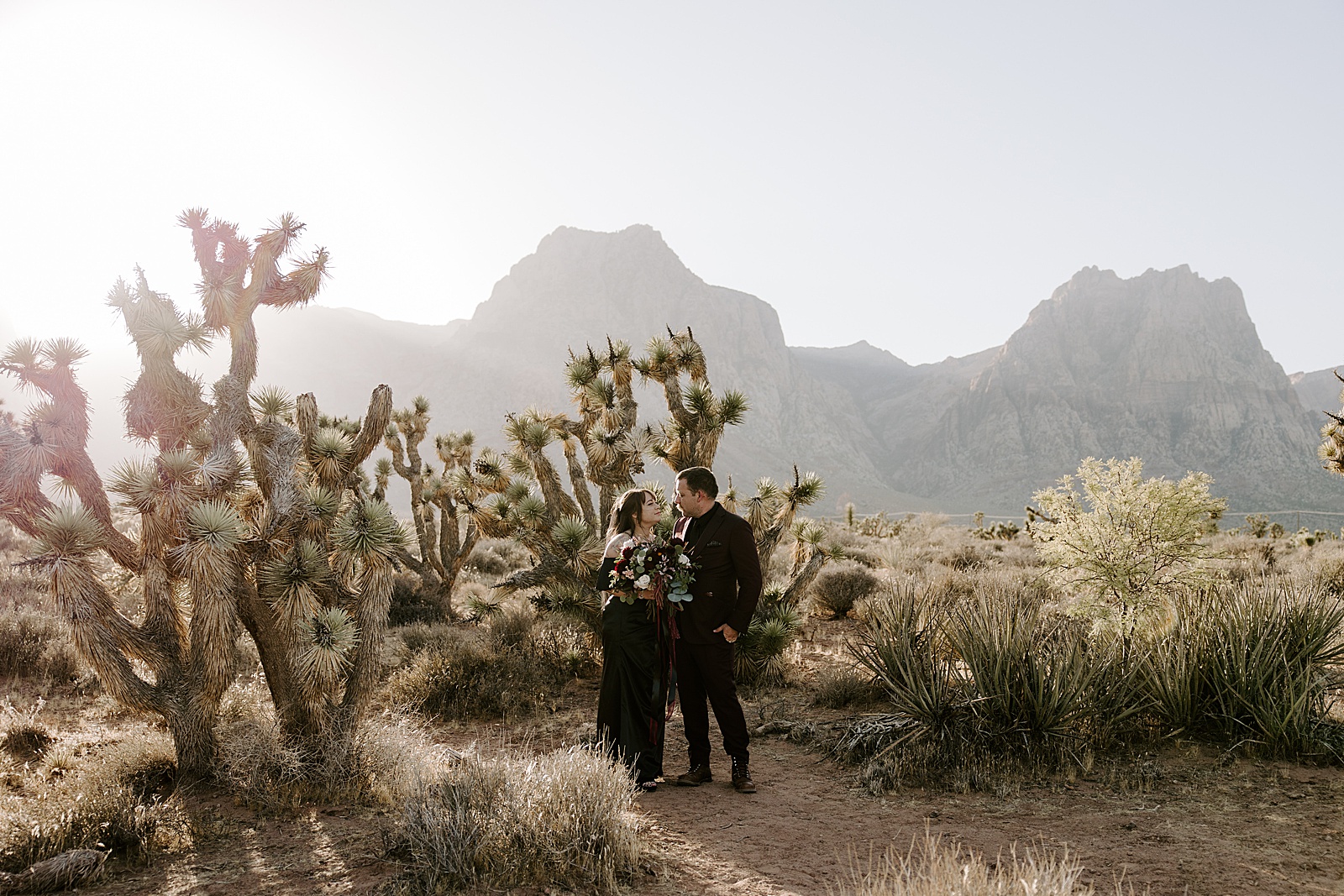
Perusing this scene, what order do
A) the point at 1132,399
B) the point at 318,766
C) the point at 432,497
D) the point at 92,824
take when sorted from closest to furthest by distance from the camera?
1. the point at 92,824
2. the point at 318,766
3. the point at 432,497
4. the point at 1132,399

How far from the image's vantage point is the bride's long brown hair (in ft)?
17.9

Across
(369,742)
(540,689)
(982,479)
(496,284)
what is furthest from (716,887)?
(496,284)

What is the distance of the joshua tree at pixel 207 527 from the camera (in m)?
5.22

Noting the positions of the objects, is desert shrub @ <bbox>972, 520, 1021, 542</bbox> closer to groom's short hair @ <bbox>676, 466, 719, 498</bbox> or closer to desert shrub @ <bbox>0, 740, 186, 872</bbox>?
groom's short hair @ <bbox>676, 466, 719, 498</bbox>

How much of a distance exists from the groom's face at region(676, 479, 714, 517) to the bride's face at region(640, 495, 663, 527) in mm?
193

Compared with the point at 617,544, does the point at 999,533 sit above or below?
below

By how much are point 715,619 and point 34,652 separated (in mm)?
8915

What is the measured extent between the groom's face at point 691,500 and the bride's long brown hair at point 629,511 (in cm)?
26

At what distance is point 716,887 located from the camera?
3.70 m

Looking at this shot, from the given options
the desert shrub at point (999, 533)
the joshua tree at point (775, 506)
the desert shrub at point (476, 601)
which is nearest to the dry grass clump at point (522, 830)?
the desert shrub at point (476, 601)

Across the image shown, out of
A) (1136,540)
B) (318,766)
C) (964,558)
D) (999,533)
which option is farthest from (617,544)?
(999,533)

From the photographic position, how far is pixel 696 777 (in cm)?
538

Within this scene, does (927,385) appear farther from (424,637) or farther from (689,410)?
(424,637)

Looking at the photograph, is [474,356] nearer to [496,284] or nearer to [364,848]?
[496,284]
